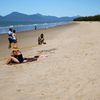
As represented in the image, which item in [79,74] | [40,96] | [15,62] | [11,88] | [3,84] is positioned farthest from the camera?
[15,62]

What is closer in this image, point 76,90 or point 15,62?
point 76,90

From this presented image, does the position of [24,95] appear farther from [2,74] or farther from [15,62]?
[15,62]

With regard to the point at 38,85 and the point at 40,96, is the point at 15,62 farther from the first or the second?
the point at 40,96

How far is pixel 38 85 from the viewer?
805 centimetres

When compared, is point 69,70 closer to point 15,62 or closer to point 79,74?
point 79,74

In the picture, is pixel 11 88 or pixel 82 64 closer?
pixel 11 88

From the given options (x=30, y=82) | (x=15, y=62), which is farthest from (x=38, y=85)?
(x=15, y=62)

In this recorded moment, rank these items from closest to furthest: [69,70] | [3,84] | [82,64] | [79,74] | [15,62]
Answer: [3,84] → [79,74] → [69,70] → [82,64] → [15,62]

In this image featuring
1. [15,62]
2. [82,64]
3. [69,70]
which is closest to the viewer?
[69,70]

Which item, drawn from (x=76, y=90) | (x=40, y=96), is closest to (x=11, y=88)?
(x=40, y=96)

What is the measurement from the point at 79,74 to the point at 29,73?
1.82 metres

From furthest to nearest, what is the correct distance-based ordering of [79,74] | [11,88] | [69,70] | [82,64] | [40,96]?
[82,64] → [69,70] → [79,74] → [11,88] → [40,96]

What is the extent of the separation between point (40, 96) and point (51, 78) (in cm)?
173

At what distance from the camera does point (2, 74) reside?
32.5 ft
